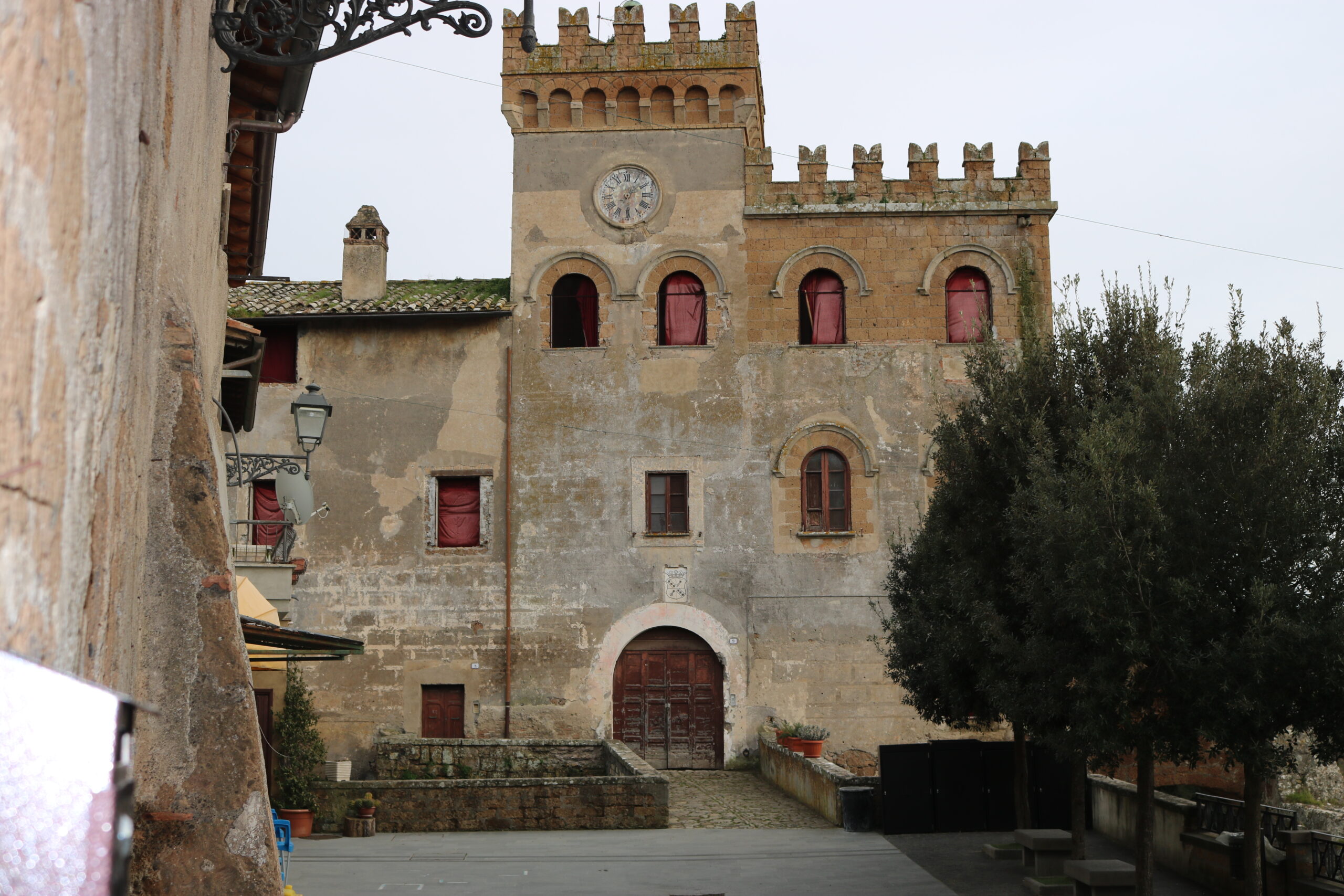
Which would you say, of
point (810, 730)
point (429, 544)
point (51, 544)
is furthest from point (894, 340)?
point (51, 544)

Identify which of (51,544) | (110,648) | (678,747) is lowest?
(678,747)

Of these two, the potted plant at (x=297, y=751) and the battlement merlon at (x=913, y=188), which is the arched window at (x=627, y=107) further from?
the potted plant at (x=297, y=751)

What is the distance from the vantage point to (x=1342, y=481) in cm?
888

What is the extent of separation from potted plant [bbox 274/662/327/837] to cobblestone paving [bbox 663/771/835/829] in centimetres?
462

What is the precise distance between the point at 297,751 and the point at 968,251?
13831mm

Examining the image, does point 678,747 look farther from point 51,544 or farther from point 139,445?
point 51,544

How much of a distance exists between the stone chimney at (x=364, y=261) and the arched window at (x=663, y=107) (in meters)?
5.46

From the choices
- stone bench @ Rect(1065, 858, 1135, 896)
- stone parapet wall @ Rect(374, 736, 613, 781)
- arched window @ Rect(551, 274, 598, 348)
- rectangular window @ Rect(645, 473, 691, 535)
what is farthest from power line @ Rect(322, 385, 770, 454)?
stone bench @ Rect(1065, 858, 1135, 896)

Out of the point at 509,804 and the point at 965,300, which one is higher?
the point at 965,300

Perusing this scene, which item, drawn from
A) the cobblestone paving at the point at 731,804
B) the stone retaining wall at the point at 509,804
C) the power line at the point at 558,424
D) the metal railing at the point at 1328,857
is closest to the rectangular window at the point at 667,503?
the power line at the point at 558,424

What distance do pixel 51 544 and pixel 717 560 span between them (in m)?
19.2

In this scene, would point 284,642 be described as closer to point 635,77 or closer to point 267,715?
point 267,715

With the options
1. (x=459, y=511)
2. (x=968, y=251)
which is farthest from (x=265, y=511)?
(x=968, y=251)

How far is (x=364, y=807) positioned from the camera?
14727 mm
